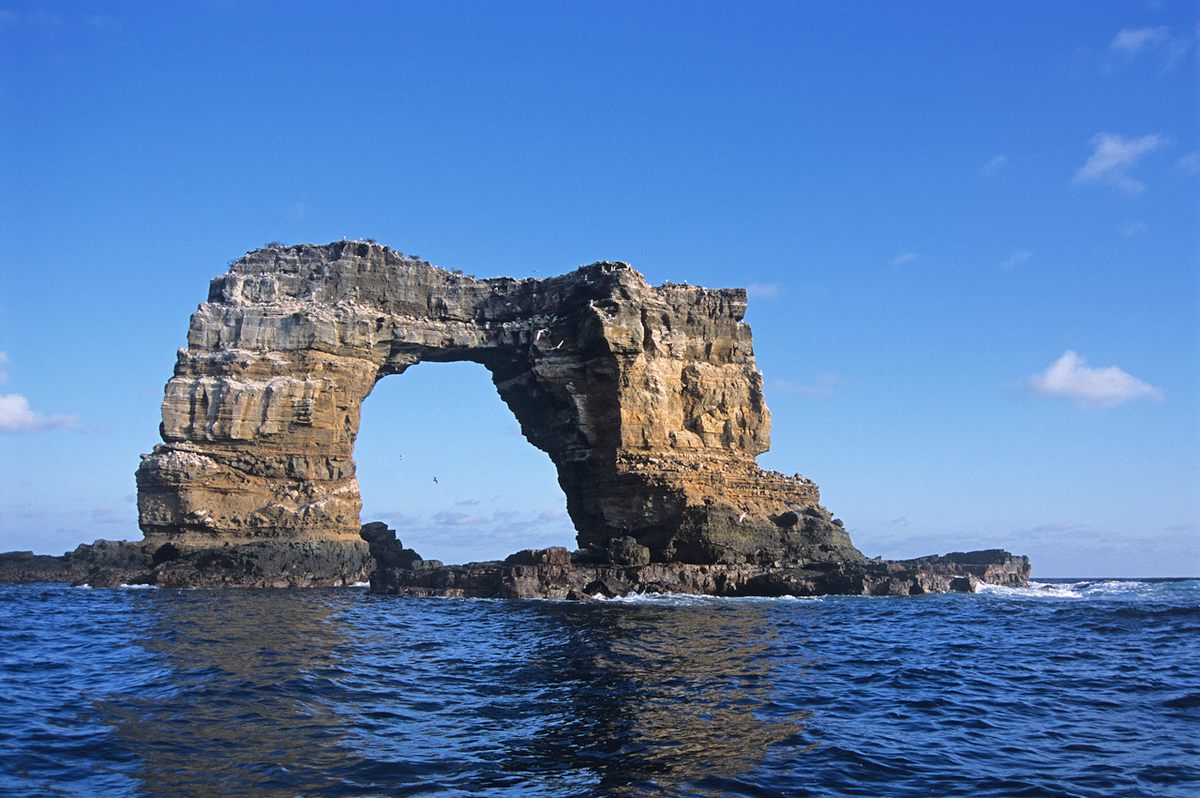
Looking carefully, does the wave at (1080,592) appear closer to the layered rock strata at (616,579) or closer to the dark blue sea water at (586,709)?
the layered rock strata at (616,579)

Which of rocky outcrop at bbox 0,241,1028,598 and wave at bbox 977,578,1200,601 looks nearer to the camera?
rocky outcrop at bbox 0,241,1028,598

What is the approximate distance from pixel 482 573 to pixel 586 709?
2642 cm

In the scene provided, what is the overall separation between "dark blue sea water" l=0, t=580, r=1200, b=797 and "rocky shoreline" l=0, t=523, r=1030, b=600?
13.1 metres

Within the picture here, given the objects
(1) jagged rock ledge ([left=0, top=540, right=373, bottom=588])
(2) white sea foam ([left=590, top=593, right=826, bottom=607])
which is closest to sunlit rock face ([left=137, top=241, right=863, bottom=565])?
(1) jagged rock ledge ([left=0, top=540, right=373, bottom=588])

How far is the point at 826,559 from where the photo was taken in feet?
141

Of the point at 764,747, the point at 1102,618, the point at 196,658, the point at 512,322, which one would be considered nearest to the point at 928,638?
the point at 1102,618

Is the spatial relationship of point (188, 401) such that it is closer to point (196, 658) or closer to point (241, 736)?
point (196, 658)

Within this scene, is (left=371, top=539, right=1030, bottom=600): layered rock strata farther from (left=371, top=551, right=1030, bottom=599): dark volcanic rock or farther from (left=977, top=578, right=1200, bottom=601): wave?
(left=977, top=578, right=1200, bottom=601): wave

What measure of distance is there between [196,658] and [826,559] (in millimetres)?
32316

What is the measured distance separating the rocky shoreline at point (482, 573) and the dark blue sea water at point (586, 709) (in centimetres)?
1306

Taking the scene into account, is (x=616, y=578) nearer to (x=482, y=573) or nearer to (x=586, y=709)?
(x=482, y=573)

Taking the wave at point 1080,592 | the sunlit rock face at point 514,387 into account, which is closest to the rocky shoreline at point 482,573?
the sunlit rock face at point 514,387

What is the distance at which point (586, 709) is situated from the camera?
12.7 metres

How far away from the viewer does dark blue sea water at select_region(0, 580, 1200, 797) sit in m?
9.05
